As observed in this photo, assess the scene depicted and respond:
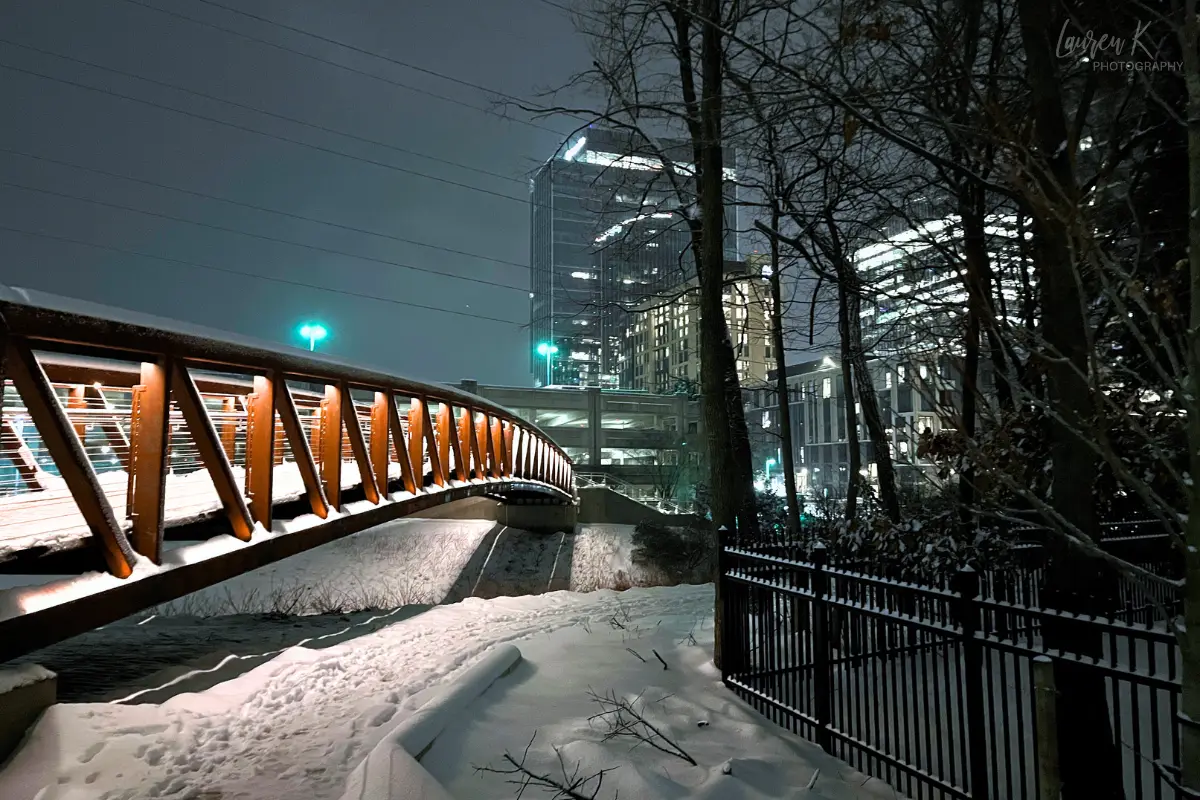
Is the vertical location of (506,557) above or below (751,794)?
below

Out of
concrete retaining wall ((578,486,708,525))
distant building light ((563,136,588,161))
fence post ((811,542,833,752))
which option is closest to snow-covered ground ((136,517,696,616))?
concrete retaining wall ((578,486,708,525))

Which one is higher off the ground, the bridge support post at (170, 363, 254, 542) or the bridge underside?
the bridge support post at (170, 363, 254, 542)

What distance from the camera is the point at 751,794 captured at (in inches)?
182

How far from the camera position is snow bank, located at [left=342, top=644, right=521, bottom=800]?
4207mm

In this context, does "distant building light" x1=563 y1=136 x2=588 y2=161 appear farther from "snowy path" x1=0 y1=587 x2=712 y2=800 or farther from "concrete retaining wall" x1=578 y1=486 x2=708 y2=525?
"concrete retaining wall" x1=578 y1=486 x2=708 y2=525

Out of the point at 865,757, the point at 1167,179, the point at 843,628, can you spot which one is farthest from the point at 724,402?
the point at 1167,179

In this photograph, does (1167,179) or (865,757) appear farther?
(1167,179)

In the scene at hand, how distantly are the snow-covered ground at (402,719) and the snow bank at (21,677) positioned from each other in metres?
0.25

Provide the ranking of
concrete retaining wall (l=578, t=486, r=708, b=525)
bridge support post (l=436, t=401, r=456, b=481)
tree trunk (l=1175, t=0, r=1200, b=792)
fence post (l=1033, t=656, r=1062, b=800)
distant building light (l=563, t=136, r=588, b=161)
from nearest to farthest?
tree trunk (l=1175, t=0, r=1200, b=792) < fence post (l=1033, t=656, r=1062, b=800) < distant building light (l=563, t=136, r=588, b=161) < bridge support post (l=436, t=401, r=456, b=481) < concrete retaining wall (l=578, t=486, r=708, b=525)

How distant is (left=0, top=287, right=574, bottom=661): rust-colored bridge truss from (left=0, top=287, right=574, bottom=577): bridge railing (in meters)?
0.01

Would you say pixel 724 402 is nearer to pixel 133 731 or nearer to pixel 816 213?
pixel 816 213

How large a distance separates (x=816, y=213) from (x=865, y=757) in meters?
8.73

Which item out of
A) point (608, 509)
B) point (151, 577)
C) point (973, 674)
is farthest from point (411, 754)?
point (608, 509)

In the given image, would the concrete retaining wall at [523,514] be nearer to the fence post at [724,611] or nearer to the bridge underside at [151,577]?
the bridge underside at [151,577]
